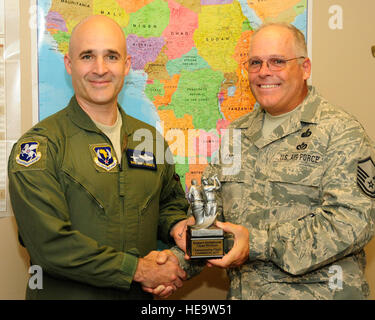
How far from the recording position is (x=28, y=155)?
168 centimetres

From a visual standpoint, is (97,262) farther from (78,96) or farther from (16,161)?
(78,96)

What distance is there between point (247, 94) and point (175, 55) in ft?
1.62

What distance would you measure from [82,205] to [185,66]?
1.08m

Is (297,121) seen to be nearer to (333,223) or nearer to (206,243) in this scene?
(333,223)

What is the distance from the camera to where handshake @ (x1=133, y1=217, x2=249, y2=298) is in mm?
1657

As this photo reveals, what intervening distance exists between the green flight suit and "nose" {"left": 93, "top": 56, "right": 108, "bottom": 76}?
189 millimetres

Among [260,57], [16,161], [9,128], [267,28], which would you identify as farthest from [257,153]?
[9,128]

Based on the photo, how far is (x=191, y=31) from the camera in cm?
235

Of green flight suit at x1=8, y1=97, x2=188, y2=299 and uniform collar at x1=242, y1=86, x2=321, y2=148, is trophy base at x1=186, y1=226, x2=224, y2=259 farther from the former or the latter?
uniform collar at x1=242, y1=86, x2=321, y2=148

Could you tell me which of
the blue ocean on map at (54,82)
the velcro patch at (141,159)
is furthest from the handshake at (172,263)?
the blue ocean on map at (54,82)

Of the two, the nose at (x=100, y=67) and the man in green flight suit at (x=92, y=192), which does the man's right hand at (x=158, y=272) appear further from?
the nose at (x=100, y=67)

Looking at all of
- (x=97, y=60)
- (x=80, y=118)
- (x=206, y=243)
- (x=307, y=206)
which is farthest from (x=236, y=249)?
(x=97, y=60)

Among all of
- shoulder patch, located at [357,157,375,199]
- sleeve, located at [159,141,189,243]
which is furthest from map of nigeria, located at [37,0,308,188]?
shoulder patch, located at [357,157,375,199]

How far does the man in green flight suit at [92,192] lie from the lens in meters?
1.64
